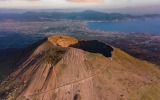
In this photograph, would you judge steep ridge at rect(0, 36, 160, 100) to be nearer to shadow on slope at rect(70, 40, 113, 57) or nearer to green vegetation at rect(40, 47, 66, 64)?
green vegetation at rect(40, 47, 66, 64)

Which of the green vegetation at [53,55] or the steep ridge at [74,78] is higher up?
the green vegetation at [53,55]

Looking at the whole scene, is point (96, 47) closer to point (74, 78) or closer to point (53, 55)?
point (53, 55)

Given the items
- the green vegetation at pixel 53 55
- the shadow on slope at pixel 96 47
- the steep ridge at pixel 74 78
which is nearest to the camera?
the steep ridge at pixel 74 78

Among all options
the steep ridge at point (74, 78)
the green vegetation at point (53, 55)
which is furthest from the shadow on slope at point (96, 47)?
the green vegetation at point (53, 55)

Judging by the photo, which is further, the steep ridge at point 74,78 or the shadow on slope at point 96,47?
the shadow on slope at point 96,47

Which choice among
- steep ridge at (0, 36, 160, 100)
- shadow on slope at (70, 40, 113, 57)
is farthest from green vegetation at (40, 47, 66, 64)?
shadow on slope at (70, 40, 113, 57)

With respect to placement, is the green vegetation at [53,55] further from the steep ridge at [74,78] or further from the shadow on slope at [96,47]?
the shadow on slope at [96,47]

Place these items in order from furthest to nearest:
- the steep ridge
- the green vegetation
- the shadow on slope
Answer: the shadow on slope, the green vegetation, the steep ridge

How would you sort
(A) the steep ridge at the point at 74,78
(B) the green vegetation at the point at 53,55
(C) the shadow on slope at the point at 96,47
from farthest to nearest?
(C) the shadow on slope at the point at 96,47
(B) the green vegetation at the point at 53,55
(A) the steep ridge at the point at 74,78
